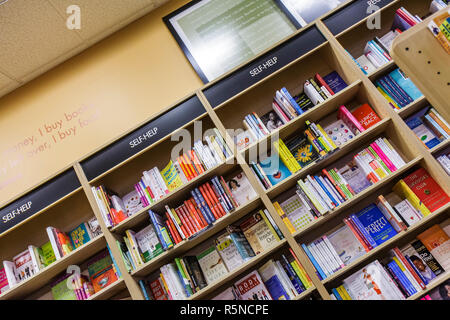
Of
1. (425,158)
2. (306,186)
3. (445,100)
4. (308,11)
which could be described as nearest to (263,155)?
(306,186)

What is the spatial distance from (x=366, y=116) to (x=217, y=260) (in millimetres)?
1529

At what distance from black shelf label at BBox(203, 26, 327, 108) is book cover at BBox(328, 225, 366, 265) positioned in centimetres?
127

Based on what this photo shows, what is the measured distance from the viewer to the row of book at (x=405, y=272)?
219cm

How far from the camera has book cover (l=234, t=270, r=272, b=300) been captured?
2.41 m

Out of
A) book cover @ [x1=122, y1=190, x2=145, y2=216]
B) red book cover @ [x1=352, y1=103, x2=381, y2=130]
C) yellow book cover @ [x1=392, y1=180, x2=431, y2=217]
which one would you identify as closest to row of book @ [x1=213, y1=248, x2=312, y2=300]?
yellow book cover @ [x1=392, y1=180, x2=431, y2=217]

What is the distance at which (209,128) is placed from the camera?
2.94m

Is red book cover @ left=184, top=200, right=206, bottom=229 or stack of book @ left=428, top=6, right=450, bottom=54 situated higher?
red book cover @ left=184, top=200, right=206, bottom=229

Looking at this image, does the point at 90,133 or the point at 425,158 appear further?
the point at 90,133

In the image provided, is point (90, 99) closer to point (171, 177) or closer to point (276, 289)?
point (171, 177)

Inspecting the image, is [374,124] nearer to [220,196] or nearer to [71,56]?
[220,196]

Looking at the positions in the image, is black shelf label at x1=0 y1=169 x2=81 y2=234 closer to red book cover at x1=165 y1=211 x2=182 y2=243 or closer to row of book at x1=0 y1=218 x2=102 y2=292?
row of book at x1=0 y1=218 x2=102 y2=292

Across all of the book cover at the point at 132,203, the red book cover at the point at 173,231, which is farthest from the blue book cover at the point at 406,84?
the book cover at the point at 132,203

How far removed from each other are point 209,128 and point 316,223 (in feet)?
3.72

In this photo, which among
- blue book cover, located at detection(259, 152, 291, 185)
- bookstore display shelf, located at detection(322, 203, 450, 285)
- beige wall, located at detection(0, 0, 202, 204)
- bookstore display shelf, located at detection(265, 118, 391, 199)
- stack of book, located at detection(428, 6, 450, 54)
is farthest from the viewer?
beige wall, located at detection(0, 0, 202, 204)
